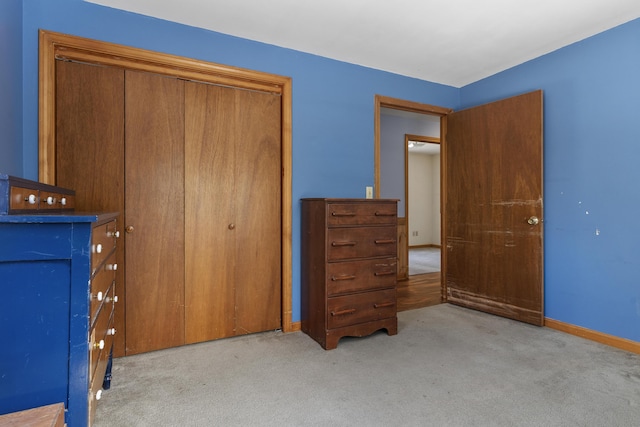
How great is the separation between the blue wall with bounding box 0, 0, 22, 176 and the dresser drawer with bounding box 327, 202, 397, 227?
1803mm

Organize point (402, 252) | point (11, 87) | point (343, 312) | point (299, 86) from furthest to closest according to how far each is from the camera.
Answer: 1. point (402, 252)
2. point (299, 86)
3. point (343, 312)
4. point (11, 87)

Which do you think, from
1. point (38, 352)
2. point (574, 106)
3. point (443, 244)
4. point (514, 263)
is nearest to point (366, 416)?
point (38, 352)

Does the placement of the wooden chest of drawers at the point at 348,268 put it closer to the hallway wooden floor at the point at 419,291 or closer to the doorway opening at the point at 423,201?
the hallway wooden floor at the point at 419,291

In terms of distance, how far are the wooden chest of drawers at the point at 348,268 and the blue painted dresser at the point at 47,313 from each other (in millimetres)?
1555

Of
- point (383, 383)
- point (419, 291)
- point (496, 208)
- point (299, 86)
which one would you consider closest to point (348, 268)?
point (383, 383)

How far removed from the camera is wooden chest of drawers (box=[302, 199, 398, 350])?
7.88 ft

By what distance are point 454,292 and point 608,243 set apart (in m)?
1.40

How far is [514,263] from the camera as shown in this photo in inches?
118

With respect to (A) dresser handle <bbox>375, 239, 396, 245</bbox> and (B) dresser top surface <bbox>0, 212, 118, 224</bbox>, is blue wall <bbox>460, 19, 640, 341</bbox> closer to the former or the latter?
(A) dresser handle <bbox>375, 239, 396, 245</bbox>

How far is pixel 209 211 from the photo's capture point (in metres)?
2.50

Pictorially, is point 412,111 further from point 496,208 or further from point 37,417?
point 37,417

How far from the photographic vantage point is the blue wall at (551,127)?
210 cm

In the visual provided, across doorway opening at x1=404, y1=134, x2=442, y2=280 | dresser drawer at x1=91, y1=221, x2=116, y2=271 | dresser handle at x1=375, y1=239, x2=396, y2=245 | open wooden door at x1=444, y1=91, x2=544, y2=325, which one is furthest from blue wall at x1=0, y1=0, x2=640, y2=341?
doorway opening at x1=404, y1=134, x2=442, y2=280

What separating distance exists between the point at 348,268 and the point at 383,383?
0.80 meters
